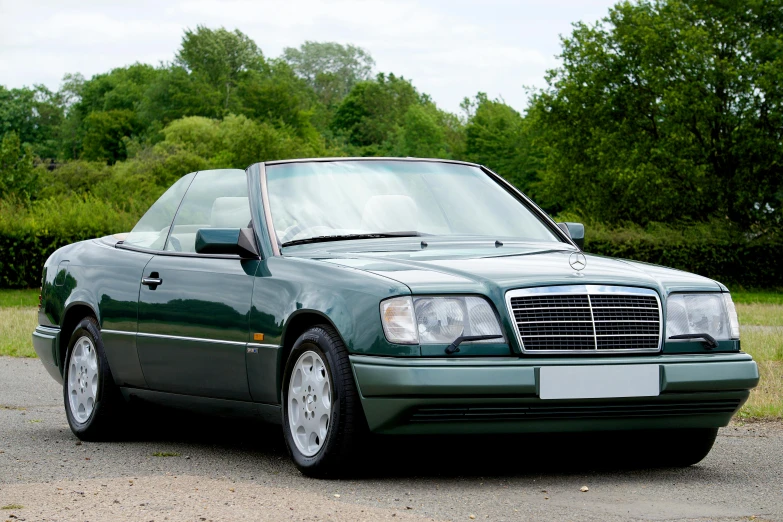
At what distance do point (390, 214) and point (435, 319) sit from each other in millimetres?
1542

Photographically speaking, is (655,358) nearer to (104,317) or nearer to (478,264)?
(478,264)

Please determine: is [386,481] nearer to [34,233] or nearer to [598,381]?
[598,381]

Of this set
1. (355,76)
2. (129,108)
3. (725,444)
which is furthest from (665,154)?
(355,76)

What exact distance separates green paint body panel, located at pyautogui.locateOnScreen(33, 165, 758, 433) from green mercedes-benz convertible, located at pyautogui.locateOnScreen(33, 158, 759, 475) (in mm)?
10

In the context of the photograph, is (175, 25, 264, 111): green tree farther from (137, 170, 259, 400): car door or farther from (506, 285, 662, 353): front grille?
(506, 285, 662, 353): front grille

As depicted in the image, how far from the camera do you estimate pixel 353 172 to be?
7152 mm

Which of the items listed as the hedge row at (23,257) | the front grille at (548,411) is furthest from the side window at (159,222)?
the hedge row at (23,257)

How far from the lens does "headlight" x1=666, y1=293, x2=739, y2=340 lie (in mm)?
5883

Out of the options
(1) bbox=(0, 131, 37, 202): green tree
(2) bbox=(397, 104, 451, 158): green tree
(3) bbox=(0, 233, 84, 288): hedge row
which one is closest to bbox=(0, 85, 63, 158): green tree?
(2) bbox=(397, 104, 451, 158): green tree

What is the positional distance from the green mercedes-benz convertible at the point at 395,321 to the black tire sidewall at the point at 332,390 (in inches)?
0.4

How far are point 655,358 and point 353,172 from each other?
2.22 meters

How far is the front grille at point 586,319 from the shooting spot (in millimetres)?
5562

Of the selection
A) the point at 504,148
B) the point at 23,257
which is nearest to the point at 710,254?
the point at 23,257

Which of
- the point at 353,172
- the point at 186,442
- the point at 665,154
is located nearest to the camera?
the point at 353,172
